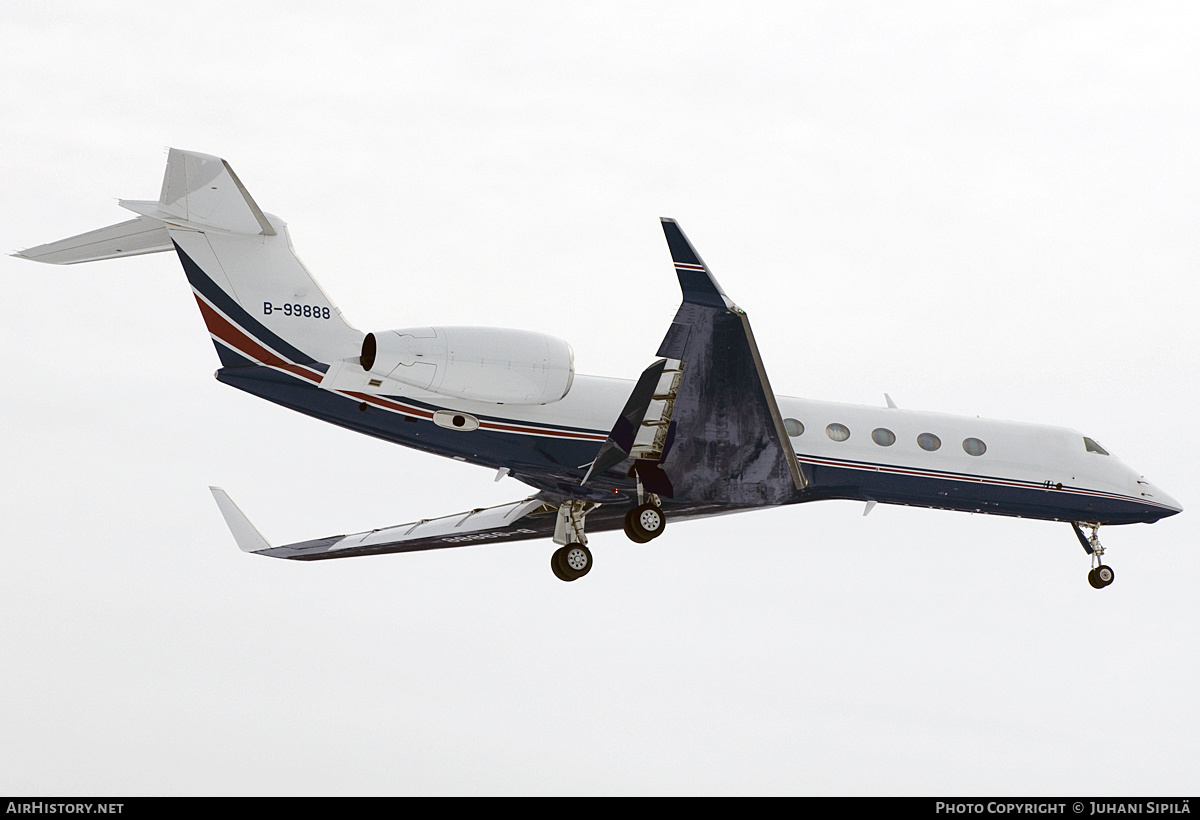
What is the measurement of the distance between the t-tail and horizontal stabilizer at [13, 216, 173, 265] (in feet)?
0.04

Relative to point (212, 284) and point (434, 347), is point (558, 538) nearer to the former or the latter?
point (434, 347)

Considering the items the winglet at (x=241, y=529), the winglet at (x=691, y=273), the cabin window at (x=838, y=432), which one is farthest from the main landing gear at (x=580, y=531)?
the winglet at (x=241, y=529)

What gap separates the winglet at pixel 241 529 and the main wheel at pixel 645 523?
24.2 ft

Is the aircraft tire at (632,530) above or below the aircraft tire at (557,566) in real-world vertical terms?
above

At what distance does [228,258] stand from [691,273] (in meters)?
6.20

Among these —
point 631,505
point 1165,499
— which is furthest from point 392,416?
point 1165,499

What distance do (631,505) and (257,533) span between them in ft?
22.7

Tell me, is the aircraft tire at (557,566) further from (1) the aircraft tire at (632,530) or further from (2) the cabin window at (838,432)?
(2) the cabin window at (838,432)

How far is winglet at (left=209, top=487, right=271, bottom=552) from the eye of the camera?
22453 millimetres

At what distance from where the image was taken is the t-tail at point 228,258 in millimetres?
16875

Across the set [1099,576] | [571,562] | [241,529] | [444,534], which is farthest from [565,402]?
[1099,576]

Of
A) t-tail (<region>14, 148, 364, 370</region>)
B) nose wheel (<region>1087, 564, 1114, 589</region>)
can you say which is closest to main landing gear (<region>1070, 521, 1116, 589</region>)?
nose wheel (<region>1087, 564, 1114, 589</region>)

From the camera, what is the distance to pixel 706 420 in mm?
17141

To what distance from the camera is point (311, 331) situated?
1728 cm
